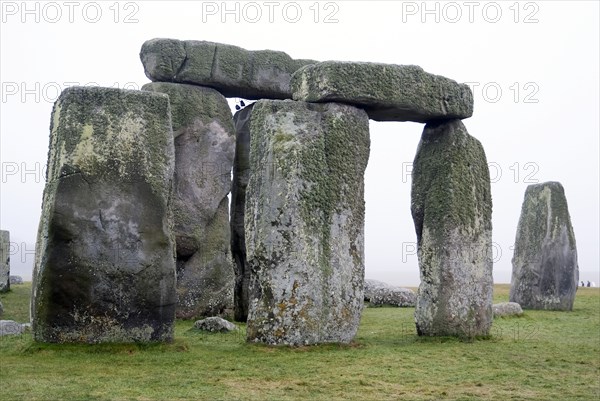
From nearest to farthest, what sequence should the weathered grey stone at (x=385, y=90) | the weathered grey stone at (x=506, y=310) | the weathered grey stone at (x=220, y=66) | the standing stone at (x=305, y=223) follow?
the standing stone at (x=305, y=223)
the weathered grey stone at (x=385, y=90)
the weathered grey stone at (x=220, y=66)
the weathered grey stone at (x=506, y=310)

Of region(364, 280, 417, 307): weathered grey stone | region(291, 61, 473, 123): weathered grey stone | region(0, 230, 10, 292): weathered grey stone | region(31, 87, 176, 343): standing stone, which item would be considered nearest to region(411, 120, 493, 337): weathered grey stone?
region(291, 61, 473, 123): weathered grey stone

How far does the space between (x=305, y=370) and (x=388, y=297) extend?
910 centimetres

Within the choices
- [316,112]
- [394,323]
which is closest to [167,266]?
[316,112]

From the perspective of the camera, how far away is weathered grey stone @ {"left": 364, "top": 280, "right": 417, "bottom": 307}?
1672 centimetres

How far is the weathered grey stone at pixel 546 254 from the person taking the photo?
16688mm

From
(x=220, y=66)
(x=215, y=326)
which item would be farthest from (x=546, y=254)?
(x=215, y=326)

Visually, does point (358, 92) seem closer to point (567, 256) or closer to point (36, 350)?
point (36, 350)

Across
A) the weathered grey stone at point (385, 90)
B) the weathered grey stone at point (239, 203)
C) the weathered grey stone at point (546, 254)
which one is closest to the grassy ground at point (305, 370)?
the weathered grey stone at point (385, 90)

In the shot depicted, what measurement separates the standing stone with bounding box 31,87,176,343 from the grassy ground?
0.88 feet

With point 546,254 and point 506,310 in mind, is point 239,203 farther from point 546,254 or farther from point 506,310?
point 546,254

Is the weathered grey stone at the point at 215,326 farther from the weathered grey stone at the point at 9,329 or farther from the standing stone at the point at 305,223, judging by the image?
the weathered grey stone at the point at 9,329

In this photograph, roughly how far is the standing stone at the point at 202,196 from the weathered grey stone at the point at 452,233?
14.1 feet

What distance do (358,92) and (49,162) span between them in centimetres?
334

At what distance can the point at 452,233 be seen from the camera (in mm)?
10336
